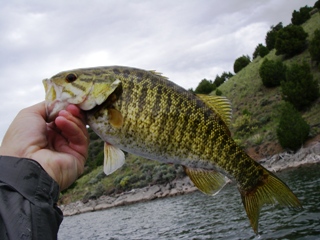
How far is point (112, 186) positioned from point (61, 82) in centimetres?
4109

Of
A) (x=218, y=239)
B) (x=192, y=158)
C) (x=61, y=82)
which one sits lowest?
(x=218, y=239)

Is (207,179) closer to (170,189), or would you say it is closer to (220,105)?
(220,105)

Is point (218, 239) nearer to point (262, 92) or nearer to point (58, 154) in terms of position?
point (58, 154)

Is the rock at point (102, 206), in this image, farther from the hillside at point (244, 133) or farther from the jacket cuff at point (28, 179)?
the jacket cuff at point (28, 179)

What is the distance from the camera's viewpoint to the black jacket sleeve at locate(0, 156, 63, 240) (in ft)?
7.32

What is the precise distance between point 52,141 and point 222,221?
14.6 m

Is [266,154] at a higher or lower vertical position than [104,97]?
lower

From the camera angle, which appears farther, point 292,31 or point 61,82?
point 292,31

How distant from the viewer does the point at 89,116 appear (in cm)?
325

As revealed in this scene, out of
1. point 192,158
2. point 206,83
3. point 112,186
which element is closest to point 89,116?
point 192,158

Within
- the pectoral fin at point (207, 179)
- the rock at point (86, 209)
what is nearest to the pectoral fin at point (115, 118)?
the pectoral fin at point (207, 179)

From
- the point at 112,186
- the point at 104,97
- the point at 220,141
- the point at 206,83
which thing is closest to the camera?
the point at 104,97

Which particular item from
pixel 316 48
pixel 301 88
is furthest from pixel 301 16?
pixel 301 88

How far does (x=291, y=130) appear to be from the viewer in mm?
29438
